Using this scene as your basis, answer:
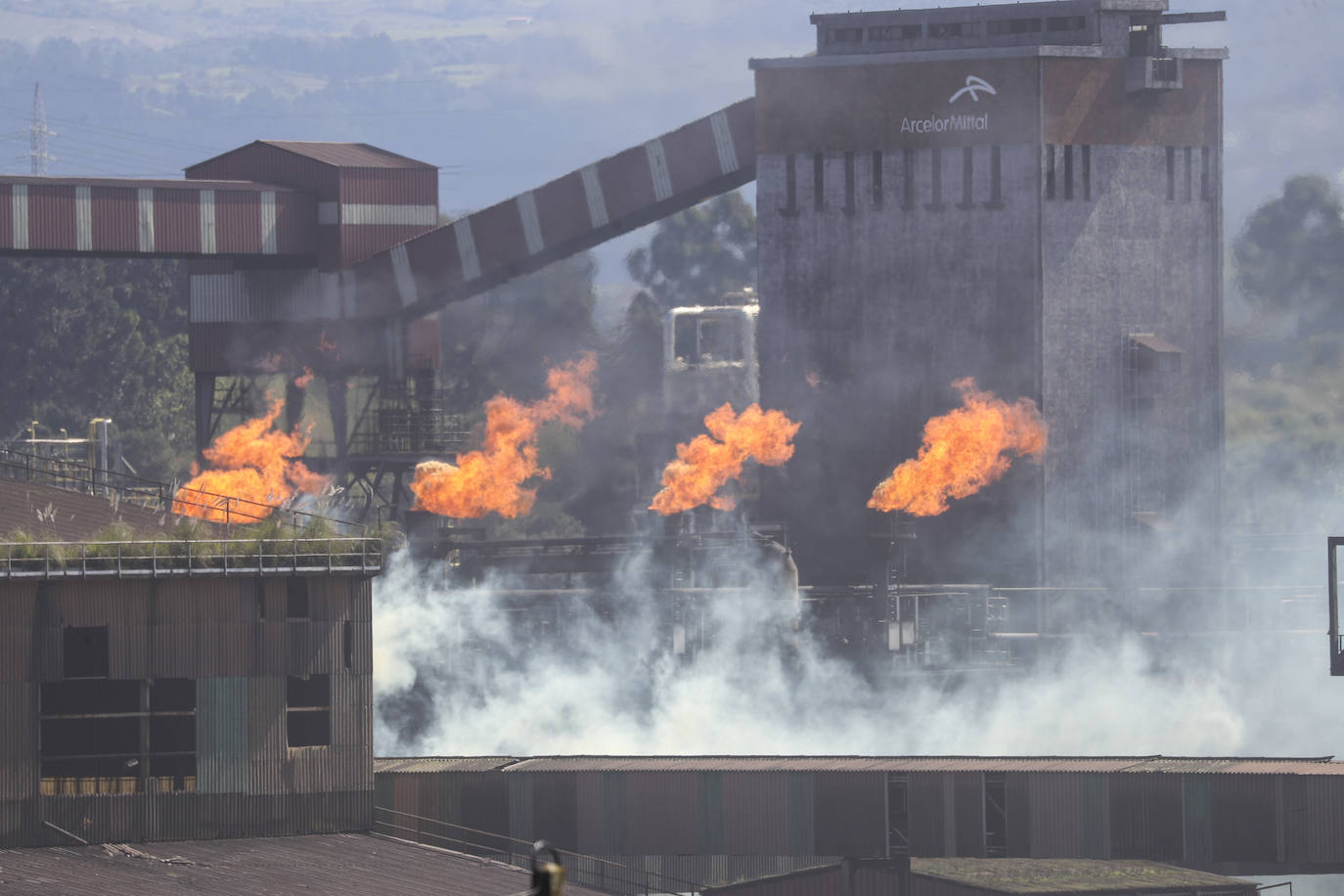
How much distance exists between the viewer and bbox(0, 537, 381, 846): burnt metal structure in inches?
1747

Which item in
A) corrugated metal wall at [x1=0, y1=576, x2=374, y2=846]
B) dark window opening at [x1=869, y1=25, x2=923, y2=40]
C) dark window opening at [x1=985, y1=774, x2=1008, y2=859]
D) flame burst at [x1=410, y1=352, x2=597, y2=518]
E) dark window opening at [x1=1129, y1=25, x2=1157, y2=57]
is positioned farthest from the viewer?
flame burst at [x1=410, y1=352, x2=597, y2=518]

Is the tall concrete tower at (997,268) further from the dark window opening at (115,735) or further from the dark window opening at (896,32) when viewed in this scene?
the dark window opening at (115,735)

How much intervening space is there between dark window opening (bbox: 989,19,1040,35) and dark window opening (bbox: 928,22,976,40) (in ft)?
2.69

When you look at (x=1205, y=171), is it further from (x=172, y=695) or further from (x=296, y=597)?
(x=172, y=695)

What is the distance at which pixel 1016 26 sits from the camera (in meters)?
74.5

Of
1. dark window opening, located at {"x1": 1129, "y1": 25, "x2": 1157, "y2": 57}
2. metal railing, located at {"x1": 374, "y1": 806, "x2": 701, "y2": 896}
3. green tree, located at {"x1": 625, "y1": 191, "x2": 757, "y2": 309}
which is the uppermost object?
green tree, located at {"x1": 625, "y1": 191, "x2": 757, "y2": 309}

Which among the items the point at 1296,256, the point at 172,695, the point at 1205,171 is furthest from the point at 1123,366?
the point at 1296,256

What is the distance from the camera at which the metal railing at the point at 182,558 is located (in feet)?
145

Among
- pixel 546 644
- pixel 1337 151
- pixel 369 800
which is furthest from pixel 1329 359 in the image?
pixel 369 800

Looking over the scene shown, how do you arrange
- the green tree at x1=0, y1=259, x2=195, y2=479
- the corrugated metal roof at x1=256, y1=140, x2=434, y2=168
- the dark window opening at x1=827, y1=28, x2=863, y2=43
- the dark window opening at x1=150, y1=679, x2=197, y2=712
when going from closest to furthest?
the dark window opening at x1=150, y1=679, x2=197, y2=712 → the dark window opening at x1=827, y1=28, x2=863, y2=43 → the corrugated metal roof at x1=256, y1=140, x2=434, y2=168 → the green tree at x1=0, y1=259, x2=195, y2=479

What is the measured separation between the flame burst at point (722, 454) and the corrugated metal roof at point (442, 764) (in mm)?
23988

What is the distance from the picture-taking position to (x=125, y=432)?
431 ft

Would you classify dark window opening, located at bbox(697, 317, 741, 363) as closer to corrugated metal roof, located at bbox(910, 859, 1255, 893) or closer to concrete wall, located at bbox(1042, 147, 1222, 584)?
concrete wall, located at bbox(1042, 147, 1222, 584)

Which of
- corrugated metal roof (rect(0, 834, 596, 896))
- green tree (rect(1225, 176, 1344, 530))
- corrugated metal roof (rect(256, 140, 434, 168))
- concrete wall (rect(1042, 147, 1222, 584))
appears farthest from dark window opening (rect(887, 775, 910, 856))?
green tree (rect(1225, 176, 1344, 530))
